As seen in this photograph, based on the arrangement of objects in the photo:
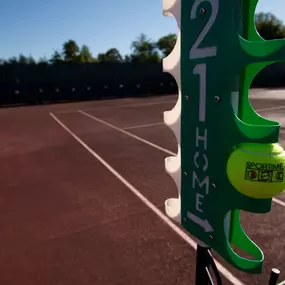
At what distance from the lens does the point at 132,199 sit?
6133mm

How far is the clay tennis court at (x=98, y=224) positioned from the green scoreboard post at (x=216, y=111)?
8.13 ft

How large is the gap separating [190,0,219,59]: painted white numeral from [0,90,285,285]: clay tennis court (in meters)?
3.18

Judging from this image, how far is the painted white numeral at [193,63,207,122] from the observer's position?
4.75 ft

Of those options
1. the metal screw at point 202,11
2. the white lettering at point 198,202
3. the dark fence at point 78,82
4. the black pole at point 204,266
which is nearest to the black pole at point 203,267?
the black pole at point 204,266

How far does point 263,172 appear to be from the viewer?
4.30 ft

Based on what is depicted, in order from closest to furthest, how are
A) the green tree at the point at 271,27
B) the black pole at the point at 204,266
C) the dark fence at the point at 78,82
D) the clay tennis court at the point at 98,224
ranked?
the black pole at the point at 204,266, the clay tennis court at the point at 98,224, the dark fence at the point at 78,82, the green tree at the point at 271,27

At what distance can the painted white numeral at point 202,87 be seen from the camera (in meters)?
1.45

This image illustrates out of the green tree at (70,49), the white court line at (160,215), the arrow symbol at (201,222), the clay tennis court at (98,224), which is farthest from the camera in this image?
the green tree at (70,49)

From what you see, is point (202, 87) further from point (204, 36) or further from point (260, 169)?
point (260, 169)

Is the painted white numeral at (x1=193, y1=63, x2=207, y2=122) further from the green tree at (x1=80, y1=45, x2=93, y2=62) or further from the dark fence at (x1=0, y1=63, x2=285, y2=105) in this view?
the green tree at (x1=80, y1=45, x2=93, y2=62)

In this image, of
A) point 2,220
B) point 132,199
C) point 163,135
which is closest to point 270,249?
point 132,199

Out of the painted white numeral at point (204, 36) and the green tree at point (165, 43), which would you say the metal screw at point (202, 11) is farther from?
the green tree at point (165, 43)

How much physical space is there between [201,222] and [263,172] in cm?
52

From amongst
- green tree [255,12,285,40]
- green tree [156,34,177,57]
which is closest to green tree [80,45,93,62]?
green tree [156,34,177,57]
